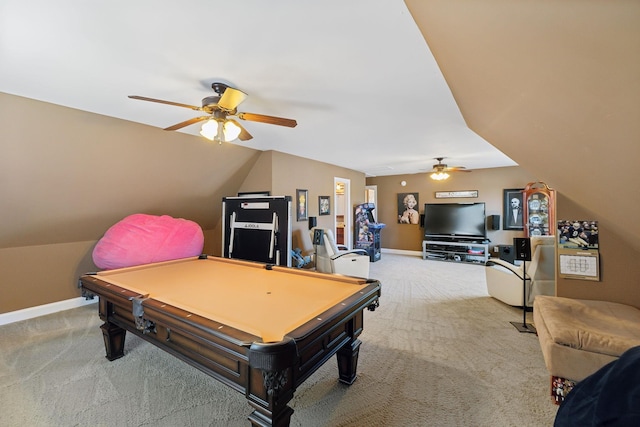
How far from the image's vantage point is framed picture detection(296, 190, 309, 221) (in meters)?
5.25

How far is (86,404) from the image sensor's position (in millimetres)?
1830

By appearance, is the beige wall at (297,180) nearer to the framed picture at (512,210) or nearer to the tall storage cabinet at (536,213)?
the framed picture at (512,210)

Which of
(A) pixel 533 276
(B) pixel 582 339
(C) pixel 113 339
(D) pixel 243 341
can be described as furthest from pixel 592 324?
(C) pixel 113 339

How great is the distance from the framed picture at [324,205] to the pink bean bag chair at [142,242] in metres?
2.86

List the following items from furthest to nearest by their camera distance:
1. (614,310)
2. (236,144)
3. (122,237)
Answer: (236,144) < (122,237) < (614,310)

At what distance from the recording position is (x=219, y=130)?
94.7 inches

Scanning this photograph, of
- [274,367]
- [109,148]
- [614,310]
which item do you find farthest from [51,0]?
[614,310]

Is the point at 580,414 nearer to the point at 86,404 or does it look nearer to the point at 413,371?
the point at 413,371

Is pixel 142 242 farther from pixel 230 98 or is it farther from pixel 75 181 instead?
pixel 230 98

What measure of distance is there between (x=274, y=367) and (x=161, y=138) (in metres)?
3.59

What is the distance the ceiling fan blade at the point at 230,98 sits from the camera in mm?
2044

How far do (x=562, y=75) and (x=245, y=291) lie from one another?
209 centimetres

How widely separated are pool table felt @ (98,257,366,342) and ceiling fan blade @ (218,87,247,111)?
1.49 meters

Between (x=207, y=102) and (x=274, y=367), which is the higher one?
(x=207, y=102)
